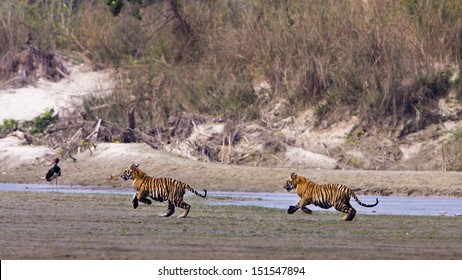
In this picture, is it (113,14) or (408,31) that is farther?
(113,14)

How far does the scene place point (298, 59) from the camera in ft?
95.2

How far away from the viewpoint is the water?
1914 centimetres

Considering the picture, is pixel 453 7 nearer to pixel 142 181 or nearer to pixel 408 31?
pixel 408 31

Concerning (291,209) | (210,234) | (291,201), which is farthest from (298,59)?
(210,234)

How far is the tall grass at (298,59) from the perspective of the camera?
2758 centimetres

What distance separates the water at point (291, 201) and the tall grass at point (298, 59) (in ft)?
16.6

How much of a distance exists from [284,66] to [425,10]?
11.7ft

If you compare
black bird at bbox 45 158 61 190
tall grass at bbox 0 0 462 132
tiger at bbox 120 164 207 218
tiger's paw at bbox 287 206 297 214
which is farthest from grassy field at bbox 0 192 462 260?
tall grass at bbox 0 0 462 132

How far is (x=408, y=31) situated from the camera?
28.5 m

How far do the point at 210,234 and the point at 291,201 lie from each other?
6.91m

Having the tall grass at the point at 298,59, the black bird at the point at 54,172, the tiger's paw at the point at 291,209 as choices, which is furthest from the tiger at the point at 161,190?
the tall grass at the point at 298,59

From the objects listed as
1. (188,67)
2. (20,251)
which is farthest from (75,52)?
(20,251)

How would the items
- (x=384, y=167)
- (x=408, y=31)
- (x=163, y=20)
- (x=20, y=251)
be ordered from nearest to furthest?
(x=20, y=251), (x=384, y=167), (x=408, y=31), (x=163, y=20)

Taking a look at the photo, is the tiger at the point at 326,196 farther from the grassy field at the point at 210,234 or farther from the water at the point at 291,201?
the water at the point at 291,201
